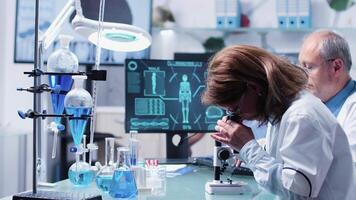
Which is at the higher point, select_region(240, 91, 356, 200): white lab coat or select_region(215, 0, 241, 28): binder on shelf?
select_region(215, 0, 241, 28): binder on shelf

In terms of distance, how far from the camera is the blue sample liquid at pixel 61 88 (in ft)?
4.87

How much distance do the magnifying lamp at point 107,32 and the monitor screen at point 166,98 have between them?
555 millimetres

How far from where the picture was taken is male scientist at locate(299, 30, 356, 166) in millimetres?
2016

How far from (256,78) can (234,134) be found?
0.64 ft

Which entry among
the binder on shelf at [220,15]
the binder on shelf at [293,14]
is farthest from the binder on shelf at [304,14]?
the binder on shelf at [220,15]

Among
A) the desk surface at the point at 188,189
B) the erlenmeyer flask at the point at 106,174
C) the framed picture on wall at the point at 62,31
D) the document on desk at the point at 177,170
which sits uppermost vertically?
the framed picture on wall at the point at 62,31

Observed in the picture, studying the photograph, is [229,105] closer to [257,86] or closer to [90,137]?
[257,86]

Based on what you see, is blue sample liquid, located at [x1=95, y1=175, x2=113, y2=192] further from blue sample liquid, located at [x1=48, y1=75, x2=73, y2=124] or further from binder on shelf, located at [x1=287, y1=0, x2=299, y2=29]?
binder on shelf, located at [x1=287, y1=0, x2=299, y2=29]

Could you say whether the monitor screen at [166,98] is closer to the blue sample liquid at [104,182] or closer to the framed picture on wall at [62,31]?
the blue sample liquid at [104,182]

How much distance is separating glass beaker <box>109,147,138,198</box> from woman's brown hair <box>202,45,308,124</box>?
13.6 inches

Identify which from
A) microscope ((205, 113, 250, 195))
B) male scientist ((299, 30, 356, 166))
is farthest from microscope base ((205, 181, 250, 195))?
male scientist ((299, 30, 356, 166))

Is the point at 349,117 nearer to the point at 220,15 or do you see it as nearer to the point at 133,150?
the point at 133,150

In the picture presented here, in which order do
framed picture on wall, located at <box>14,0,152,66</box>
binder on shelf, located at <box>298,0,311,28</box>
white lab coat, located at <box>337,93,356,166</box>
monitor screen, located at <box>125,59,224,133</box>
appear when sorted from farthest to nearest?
framed picture on wall, located at <box>14,0,152,66</box> → binder on shelf, located at <box>298,0,311,28</box> → monitor screen, located at <box>125,59,224,133</box> → white lab coat, located at <box>337,93,356,166</box>

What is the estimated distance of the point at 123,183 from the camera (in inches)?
57.8
